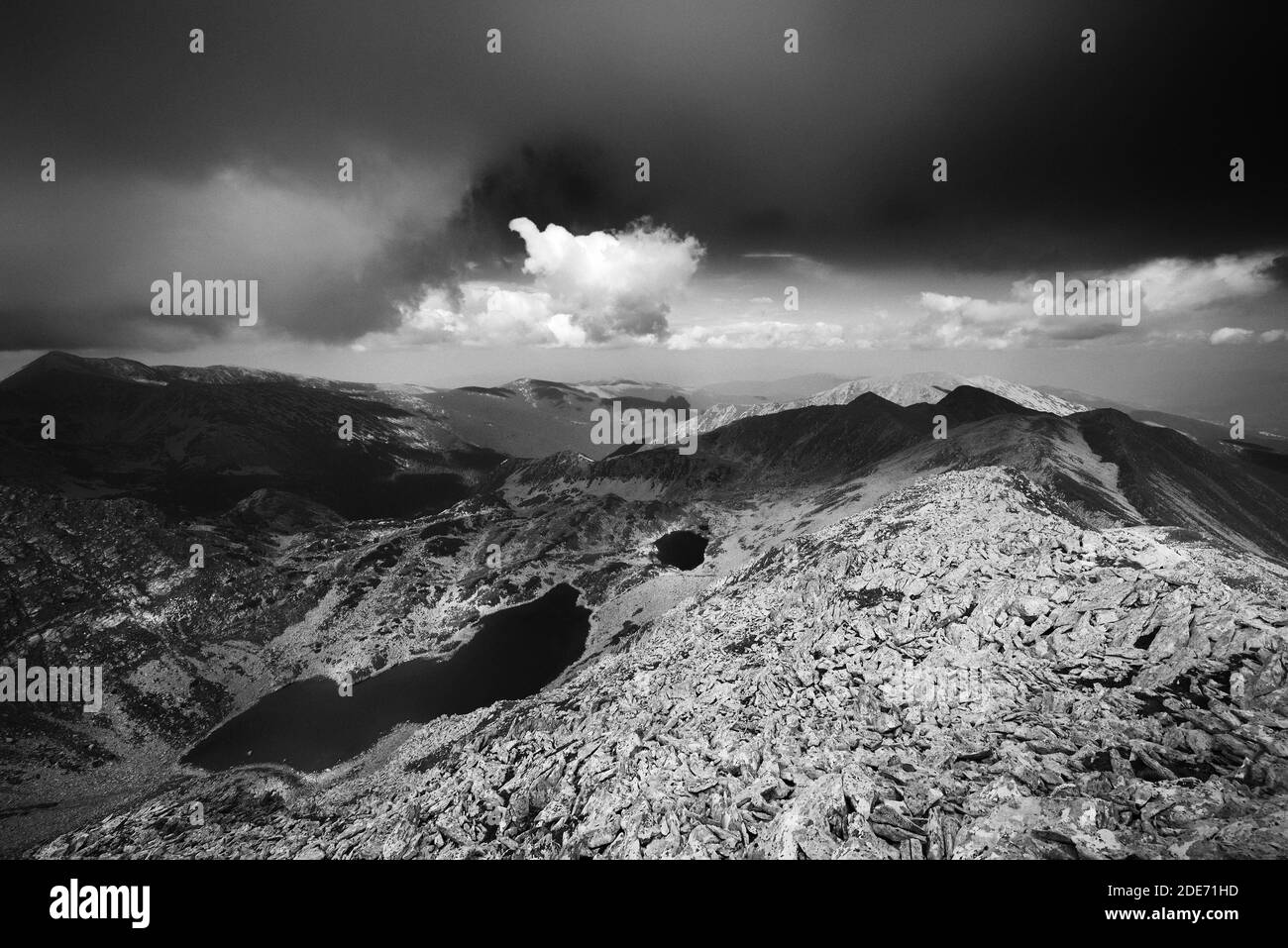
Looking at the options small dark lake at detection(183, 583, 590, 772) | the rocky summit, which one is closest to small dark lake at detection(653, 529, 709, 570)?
small dark lake at detection(183, 583, 590, 772)

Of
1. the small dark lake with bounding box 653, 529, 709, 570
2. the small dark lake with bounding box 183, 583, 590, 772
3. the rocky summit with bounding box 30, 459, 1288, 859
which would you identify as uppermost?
the rocky summit with bounding box 30, 459, 1288, 859

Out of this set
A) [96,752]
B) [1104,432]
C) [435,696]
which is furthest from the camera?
[1104,432]

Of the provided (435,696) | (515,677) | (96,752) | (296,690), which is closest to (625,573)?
(515,677)

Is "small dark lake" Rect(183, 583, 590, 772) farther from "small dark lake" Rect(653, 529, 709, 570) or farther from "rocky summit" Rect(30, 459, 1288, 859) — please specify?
"small dark lake" Rect(653, 529, 709, 570)

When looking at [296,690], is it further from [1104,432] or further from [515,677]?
[1104,432]

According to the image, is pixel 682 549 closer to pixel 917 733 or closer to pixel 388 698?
pixel 388 698

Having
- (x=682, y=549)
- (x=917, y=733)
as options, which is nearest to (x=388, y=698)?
(x=682, y=549)

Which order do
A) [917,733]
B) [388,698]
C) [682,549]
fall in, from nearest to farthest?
[917,733] → [388,698] → [682,549]
